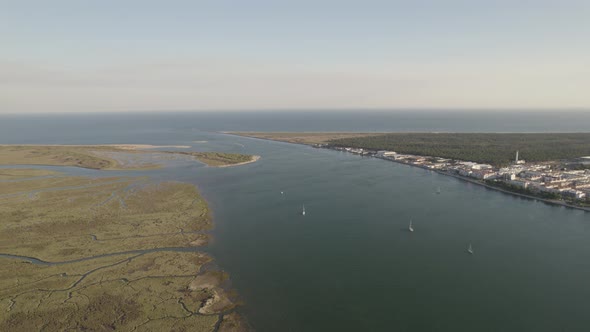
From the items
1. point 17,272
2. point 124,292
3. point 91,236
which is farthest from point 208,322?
point 91,236

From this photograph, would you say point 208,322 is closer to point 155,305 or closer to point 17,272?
point 155,305

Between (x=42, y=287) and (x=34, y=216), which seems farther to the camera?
(x=34, y=216)

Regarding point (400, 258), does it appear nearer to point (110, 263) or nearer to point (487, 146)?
point (110, 263)

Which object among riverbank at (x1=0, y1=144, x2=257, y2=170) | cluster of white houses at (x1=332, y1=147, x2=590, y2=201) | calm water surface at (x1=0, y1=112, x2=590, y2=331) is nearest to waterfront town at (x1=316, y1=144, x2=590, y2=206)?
cluster of white houses at (x1=332, y1=147, x2=590, y2=201)

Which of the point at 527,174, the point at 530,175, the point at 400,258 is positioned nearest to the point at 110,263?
the point at 400,258

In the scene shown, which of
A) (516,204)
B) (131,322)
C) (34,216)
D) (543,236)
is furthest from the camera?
(516,204)

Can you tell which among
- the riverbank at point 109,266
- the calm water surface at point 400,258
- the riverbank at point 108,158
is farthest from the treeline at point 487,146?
the riverbank at point 109,266

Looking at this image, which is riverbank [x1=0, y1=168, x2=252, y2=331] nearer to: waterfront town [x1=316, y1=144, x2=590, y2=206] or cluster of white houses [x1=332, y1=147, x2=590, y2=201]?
waterfront town [x1=316, y1=144, x2=590, y2=206]
